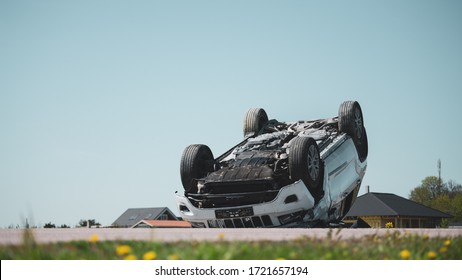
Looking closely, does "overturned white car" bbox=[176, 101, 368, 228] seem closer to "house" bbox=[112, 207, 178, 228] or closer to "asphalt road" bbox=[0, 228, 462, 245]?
"asphalt road" bbox=[0, 228, 462, 245]

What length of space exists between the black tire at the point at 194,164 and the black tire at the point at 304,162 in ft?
8.50

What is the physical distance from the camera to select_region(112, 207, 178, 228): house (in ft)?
174

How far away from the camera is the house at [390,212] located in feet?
133

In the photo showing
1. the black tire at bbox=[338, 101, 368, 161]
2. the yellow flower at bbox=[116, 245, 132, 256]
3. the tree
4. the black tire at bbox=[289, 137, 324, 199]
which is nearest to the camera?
the yellow flower at bbox=[116, 245, 132, 256]

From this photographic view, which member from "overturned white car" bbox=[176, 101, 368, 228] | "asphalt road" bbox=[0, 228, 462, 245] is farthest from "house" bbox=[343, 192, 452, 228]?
"asphalt road" bbox=[0, 228, 462, 245]

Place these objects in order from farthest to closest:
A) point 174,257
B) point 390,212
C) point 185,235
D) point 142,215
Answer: point 142,215, point 390,212, point 185,235, point 174,257

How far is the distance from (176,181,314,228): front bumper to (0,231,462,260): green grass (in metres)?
7.17

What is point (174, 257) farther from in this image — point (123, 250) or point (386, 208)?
point (386, 208)

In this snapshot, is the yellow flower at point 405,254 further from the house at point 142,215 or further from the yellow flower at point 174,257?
the house at point 142,215

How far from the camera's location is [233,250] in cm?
462

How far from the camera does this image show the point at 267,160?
45.3 ft

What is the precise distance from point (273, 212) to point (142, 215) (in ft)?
142

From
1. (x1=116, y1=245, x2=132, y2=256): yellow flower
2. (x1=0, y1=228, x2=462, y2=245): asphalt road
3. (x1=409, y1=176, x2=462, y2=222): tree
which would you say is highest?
(x1=116, y1=245, x2=132, y2=256): yellow flower

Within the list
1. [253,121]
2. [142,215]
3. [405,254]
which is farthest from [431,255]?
[142,215]
